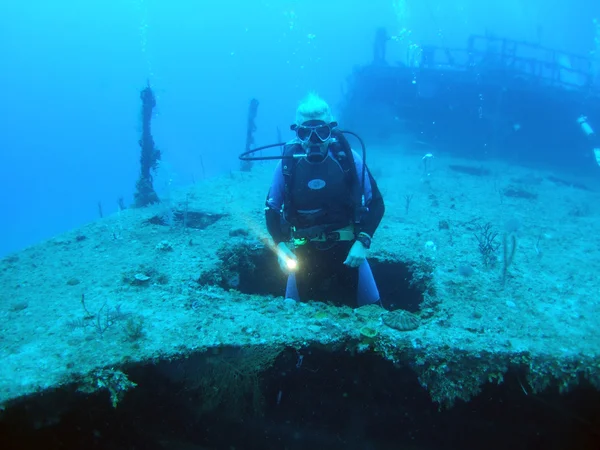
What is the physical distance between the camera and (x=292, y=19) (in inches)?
7328

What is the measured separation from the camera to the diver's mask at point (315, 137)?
150 inches

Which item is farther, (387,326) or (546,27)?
(546,27)

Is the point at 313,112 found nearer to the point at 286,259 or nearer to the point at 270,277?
the point at 286,259

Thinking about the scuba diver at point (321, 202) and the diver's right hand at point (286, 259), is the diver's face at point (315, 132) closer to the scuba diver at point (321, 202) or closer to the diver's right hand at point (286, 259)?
the scuba diver at point (321, 202)

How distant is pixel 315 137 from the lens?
382 centimetres

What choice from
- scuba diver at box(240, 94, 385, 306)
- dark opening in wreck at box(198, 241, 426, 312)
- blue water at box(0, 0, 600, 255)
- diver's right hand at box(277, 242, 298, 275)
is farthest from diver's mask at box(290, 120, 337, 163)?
blue water at box(0, 0, 600, 255)

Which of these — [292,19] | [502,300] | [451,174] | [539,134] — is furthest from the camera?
[292,19]

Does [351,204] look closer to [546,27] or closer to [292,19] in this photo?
[546,27]

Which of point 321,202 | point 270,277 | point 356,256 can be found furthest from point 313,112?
point 270,277

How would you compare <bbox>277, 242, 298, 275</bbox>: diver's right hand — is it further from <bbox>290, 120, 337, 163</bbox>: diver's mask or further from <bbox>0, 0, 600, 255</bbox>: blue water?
<bbox>0, 0, 600, 255</bbox>: blue water

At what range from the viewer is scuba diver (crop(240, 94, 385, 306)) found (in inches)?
153

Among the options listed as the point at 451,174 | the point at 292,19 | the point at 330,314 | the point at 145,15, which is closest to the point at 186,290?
the point at 330,314

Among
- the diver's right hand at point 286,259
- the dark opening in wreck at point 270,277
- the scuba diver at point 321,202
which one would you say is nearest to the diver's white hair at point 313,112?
the scuba diver at point 321,202

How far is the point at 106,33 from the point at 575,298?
244 m
